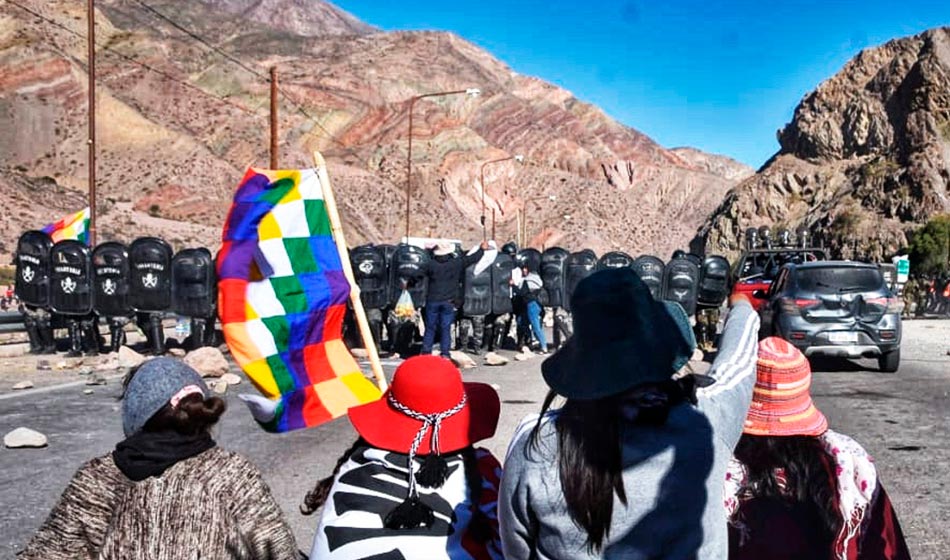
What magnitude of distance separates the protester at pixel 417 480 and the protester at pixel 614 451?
0.43 m

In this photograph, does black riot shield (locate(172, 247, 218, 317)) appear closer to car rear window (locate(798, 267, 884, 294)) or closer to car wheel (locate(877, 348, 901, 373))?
car rear window (locate(798, 267, 884, 294))

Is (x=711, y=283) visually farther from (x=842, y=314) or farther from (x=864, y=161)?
(x=864, y=161)

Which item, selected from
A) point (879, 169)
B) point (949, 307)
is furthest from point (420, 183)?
point (949, 307)

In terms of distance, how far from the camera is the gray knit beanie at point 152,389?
2566 millimetres

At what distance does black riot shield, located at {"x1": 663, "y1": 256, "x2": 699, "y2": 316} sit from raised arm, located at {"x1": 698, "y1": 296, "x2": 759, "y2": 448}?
46.8 feet

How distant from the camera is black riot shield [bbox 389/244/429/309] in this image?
52.6 feet

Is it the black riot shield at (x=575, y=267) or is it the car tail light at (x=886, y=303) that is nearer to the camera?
the car tail light at (x=886, y=303)

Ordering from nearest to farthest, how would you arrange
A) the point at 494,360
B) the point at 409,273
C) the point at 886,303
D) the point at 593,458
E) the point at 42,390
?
1. the point at 593,458
2. the point at 42,390
3. the point at 886,303
4. the point at 494,360
5. the point at 409,273

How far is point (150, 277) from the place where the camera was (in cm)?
1470

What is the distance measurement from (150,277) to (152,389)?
12.9 metres

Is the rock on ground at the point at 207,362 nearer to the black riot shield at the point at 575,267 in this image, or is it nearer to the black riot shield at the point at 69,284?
the black riot shield at the point at 69,284

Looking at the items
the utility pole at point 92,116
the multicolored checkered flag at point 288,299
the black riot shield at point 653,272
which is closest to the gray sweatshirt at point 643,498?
the multicolored checkered flag at point 288,299

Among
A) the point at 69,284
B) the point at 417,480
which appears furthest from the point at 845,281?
the point at 69,284

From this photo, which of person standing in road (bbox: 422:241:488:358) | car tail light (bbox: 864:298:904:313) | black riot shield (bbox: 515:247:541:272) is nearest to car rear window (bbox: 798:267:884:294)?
car tail light (bbox: 864:298:904:313)
